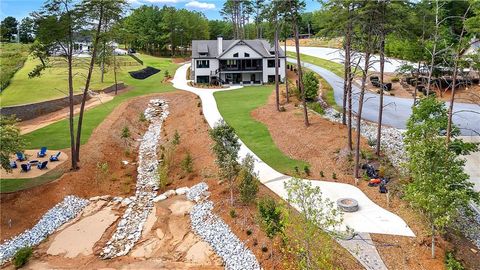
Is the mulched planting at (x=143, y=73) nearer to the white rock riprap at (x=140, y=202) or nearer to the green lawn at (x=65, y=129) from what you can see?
the green lawn at (x=65, y=129)

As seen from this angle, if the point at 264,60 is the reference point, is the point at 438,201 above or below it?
below

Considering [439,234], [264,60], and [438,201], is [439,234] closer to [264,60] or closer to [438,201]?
[438,201]

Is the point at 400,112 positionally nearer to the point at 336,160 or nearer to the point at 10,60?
the point at 336,160

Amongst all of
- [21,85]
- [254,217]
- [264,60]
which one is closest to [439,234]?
[254,217]

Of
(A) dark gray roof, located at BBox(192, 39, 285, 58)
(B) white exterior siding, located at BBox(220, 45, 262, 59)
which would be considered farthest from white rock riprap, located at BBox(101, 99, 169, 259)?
(A) dark gray roof, located at BBox(192, 39, 285, 58)

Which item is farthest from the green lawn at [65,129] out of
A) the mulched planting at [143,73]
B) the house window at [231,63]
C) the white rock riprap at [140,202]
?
the house window at [231,63]

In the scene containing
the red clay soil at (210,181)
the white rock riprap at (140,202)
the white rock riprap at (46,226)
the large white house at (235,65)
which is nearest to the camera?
the red clay soil at (210,181)
